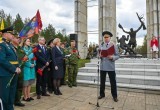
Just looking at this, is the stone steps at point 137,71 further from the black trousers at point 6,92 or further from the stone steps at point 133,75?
the black trousers at point 6,92

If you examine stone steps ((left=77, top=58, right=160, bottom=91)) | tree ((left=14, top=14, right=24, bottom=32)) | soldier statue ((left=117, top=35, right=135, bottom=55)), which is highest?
tree ((left=14, top=14, right=24, bottom=32))

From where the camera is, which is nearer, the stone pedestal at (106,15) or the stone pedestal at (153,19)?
the stone pedestal at (153,19)

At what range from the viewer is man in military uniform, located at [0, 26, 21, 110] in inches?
149

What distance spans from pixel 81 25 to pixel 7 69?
1288 cm

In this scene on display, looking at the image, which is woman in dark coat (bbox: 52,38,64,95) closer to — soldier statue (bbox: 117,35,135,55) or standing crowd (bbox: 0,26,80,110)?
standing crowd (bbox: 0,26,80,110)

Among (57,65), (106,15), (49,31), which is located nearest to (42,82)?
(57,65)

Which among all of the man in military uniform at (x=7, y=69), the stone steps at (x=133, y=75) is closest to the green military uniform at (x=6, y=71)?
the man in military uniform at (x=7, y=69)

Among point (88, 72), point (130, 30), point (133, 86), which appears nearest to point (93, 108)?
point (133, 86)

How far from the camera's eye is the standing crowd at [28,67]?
3.86 metres

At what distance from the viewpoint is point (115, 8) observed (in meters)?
16.2

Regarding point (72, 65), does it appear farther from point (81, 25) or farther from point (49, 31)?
point (49, 31)

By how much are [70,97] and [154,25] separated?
1035cm

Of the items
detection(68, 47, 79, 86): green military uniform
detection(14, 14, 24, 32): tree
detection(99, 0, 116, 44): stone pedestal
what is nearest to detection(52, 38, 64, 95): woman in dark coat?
detection(68, 47, 79, 86): green military uniform

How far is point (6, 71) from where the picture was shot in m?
3.87
